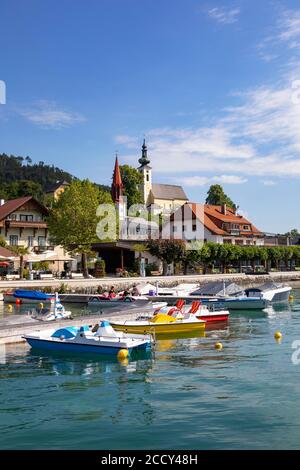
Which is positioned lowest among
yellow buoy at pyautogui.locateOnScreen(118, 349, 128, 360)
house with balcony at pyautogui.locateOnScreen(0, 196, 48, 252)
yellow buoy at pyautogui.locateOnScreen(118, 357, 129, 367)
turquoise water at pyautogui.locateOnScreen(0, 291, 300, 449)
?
turquoise water at pyautogui.locateOnScreen(0, 291, 300, 449)

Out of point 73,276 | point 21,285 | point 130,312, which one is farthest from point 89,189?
point 130,312

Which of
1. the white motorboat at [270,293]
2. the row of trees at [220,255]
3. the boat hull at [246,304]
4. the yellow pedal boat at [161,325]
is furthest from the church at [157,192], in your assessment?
the yellow pedal boat at [161,325]

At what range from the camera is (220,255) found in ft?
276

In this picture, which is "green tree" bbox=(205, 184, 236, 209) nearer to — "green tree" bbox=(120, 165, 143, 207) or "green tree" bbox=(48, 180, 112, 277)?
"green tree" bbox=(120, 165, 143, 207)

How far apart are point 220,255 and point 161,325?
53706mm

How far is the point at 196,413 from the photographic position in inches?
620

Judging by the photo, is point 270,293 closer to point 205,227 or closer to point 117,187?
point 205,227

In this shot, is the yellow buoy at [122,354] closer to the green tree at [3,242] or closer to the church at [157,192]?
the green tree at [3,242]

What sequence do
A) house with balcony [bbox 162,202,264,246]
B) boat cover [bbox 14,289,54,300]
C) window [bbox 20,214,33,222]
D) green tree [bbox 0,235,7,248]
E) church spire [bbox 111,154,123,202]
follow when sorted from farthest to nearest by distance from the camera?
church spire [bbox 111,154,123,202] → house with balcony [bbox 162,202,264,246] → window [bbox 20,214,33,222] → green tree [bbox 0,235,7,248] → boat cover [bbox 14,289,54,300]

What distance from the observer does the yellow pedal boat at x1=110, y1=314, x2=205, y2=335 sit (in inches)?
1233

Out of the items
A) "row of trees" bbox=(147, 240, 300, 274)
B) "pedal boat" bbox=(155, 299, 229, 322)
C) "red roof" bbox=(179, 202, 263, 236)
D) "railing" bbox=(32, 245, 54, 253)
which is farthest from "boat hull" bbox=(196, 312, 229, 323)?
"red roof" bbox=(179, 202, 263, 236)

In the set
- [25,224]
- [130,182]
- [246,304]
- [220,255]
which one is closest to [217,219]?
[220,255]

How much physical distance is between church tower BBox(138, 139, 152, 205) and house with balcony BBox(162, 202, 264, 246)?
35.2 meters

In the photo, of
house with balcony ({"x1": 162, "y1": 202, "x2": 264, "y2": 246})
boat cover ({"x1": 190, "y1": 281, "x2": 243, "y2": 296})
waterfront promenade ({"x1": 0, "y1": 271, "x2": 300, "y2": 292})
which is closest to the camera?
boat cover ({"x1": 190, "y1": 281, "x2": 243, "y2": 296})
